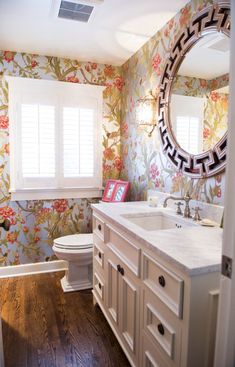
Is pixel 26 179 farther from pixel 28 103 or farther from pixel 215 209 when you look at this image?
pixel 215 209

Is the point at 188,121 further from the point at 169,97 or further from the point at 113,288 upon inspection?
the point at 113,288

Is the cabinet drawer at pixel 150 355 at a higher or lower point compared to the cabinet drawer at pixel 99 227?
lower

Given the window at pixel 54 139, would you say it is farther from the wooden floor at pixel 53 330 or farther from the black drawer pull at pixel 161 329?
the black drawer pull at pixel 161 329

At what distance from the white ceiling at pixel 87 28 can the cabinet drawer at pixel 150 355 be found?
210 centimetres

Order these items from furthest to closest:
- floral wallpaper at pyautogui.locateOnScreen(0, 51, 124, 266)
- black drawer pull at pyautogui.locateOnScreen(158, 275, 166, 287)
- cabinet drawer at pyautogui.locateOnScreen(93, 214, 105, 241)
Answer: floral wallpaper at pyautogui.locateOnScreen(0, 51, 124, 266), cabinet drawer at pyautogui.locateOnScreen(93, 214, 105, 241), black drawer pull at pyautogui.locateOnScreen(158, 275, 166, 287)

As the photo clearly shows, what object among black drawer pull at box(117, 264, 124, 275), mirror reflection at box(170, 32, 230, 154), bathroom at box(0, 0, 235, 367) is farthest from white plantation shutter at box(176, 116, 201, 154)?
black drawer pull at box(117, 264, 124, 275)

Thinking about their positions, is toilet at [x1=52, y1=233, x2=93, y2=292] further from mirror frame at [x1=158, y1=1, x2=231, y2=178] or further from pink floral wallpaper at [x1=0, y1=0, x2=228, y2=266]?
mirror frame at [x1=158, y1=1, x2=231, y2=178]

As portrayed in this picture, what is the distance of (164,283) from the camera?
108 centimetres

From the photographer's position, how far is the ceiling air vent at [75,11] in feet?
5.96

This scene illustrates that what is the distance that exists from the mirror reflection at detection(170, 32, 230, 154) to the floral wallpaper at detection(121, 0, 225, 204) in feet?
0.19

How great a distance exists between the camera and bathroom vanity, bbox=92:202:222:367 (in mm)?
932

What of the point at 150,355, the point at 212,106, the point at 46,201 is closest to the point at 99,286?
the point at 150,355

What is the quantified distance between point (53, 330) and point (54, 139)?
1842 millimetres

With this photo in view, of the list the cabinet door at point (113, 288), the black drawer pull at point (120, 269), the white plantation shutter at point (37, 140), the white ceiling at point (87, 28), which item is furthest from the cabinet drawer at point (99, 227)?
the white ceiling at point (87, 28)
